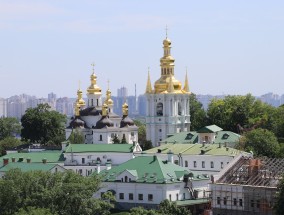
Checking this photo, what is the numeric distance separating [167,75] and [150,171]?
123ft

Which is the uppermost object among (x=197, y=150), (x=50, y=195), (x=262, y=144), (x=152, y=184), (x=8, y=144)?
(x=8, y=144)

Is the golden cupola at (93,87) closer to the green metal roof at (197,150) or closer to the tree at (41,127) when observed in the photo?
the tree at (41,127)

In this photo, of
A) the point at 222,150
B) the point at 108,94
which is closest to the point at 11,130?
the point at 108,94

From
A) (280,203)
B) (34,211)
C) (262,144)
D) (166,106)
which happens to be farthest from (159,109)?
(34,211)

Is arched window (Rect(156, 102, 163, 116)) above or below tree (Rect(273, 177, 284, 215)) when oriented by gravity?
above

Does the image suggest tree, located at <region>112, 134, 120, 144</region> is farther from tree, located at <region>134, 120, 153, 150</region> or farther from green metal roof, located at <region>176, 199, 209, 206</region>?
green metal roof, located at <region>176, 199, 209, 206</region>

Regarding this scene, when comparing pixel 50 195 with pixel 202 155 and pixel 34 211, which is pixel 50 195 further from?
pixel 202 155

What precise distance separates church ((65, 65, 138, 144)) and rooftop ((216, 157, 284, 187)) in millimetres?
32967

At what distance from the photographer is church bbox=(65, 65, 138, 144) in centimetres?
10525

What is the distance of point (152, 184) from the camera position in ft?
236

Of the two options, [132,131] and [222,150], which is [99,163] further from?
[132,131]

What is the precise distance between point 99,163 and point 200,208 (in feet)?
59.0

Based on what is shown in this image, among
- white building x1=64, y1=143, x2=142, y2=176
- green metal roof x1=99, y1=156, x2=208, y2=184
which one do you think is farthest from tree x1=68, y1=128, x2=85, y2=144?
green metal roof x1=99, y1=156, x2=208, y2=184

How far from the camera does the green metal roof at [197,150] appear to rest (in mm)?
83812
